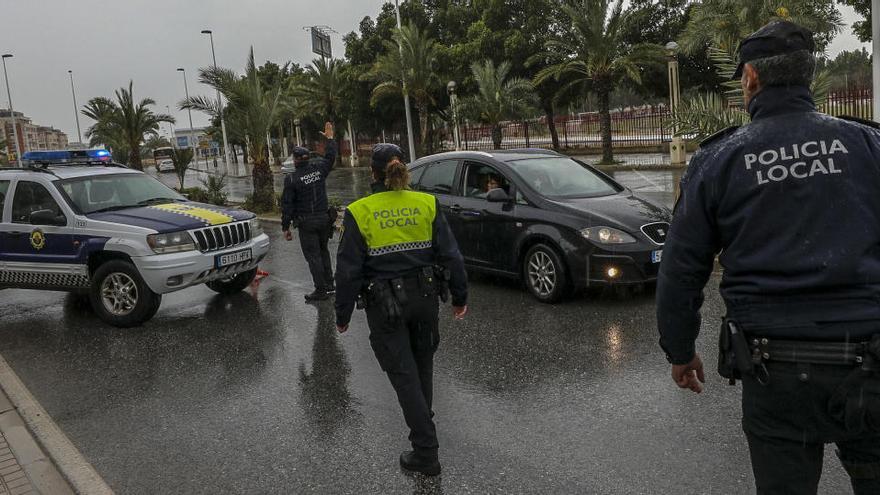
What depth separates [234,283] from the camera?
8992 mm

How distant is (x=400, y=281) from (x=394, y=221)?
1.09ft

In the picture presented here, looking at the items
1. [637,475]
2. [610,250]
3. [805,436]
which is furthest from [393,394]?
[805,436]

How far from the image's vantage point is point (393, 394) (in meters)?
Result: 5.23

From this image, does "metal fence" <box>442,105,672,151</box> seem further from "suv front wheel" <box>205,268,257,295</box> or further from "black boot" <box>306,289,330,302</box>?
"black boot" <box>306,289,330,302</box>

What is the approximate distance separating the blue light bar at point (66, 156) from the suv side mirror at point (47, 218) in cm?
142

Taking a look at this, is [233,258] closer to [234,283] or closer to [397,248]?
[234,283]

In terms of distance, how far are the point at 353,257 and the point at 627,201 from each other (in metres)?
4.59

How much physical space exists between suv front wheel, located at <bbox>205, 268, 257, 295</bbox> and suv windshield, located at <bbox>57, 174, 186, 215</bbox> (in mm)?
1146

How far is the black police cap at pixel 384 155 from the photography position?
412cm

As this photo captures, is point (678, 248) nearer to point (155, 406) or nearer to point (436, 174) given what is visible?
point (155, 406)

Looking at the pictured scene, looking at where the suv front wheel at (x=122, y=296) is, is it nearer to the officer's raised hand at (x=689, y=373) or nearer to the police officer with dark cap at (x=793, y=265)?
the officer's raised hand at (x=689, y=373)

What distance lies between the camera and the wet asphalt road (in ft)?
12.8

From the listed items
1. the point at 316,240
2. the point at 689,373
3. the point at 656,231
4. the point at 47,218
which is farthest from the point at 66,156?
the point at 689,373

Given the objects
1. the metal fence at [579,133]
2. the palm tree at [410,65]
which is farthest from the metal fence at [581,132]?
the palm tree at [410,65]
